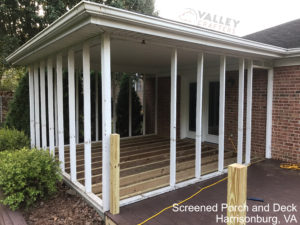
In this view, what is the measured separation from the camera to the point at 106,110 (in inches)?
113

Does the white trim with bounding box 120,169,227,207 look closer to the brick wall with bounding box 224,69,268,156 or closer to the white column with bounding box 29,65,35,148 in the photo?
the brick wall with bounding box 224,69,268,156

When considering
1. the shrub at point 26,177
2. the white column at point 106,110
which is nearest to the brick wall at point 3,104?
the shrub at point 26,177

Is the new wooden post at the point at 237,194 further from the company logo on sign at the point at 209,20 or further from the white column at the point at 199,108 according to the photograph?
the company logo on sign at the point at 209,20

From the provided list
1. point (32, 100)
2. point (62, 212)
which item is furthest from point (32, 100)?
point (62, 212)

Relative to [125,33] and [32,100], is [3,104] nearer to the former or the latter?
[32,100]

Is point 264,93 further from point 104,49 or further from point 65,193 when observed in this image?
point 65,193

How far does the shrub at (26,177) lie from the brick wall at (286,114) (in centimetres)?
500

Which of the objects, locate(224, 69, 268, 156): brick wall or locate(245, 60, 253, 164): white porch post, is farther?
locate(224, 69, 268, 156): brick wall

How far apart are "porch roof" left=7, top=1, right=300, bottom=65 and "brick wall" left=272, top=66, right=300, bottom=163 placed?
1052 mm

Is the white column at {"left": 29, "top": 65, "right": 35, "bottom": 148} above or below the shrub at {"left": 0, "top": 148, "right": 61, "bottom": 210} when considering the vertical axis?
above

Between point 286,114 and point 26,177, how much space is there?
18.0 ft

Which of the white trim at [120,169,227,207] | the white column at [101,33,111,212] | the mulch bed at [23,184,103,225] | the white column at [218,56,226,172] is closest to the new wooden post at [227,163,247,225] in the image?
the white column at [101,33,111,212]

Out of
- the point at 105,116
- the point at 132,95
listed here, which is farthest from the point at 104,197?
the point at 132,95

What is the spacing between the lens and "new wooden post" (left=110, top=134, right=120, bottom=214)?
9.15 ft
